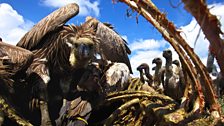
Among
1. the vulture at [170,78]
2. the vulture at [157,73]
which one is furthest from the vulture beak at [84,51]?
the vulture at [157,73]

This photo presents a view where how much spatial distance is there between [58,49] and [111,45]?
66 centimetres

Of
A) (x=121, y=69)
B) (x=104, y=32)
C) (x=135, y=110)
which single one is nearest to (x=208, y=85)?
(x=135, y=110)

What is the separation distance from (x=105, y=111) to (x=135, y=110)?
0.22m

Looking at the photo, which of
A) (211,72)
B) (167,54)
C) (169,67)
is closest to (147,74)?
(167,54)

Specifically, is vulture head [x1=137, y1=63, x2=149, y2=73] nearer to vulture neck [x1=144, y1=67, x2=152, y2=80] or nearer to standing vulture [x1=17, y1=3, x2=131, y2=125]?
vulture neck [x1=144, y1=67, x2=152, y2=80]

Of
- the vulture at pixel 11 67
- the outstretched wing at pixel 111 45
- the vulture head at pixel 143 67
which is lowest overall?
the vulture at pixel 11 67

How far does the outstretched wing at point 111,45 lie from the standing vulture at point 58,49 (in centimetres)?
11

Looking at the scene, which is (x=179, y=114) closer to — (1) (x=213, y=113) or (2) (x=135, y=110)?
(1) (x=213, y=113)

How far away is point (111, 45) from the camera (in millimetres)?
3307

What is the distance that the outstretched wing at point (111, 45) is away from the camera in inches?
125

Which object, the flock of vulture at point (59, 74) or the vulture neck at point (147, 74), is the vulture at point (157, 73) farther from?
the flock of vulture at point (59, 74)

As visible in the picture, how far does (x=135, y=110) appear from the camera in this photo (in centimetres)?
276

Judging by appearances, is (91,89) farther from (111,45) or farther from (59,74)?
(111,45)

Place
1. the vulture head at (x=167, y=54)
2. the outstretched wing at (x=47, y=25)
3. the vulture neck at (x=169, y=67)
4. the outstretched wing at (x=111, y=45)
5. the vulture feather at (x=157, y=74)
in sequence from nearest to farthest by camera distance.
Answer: the outstretched wing at (x=47, y=25) < the outstretched wing at (x=111, y=45) < the vulture neck at (x=169, y=67) < the vulture head at (x=167, y=54) < the vulture feather at (x=157, y=74)
